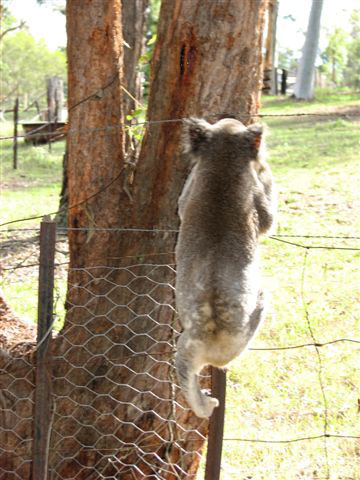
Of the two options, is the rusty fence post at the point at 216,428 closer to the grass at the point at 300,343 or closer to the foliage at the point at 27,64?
the grass at the point at 300,343

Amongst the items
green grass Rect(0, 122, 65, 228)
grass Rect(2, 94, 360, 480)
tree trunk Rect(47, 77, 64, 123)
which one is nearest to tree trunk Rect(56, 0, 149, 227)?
green grass Rect(0, 122, 65, 228)

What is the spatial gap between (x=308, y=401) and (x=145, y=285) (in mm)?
1757

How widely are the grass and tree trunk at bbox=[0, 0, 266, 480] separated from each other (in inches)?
26.1

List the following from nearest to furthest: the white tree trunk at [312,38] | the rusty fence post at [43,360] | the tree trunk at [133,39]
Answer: the rusty fence post at [43,360]
the tree trunk at [133,39]
the white tree trunk at [312,38]

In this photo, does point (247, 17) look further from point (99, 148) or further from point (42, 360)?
point (42, 360)

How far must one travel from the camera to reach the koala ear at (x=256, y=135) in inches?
132

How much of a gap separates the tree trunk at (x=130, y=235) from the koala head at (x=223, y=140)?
0.69 meters

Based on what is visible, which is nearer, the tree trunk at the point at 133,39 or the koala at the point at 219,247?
the koala at the point at 219,247

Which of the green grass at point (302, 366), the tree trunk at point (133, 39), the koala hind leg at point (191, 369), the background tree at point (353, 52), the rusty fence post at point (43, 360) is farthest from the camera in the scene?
the background tree at point (353, 52)

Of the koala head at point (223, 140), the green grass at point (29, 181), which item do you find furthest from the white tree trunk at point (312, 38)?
the koala head at point (223, 140)

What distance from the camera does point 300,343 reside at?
5.86 m

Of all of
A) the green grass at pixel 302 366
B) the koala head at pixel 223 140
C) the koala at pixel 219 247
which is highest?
the koala head at pixel 223 140

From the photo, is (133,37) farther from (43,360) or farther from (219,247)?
(219,247)

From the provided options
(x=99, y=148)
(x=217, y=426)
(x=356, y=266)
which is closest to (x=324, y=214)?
(x=356, y=266)
